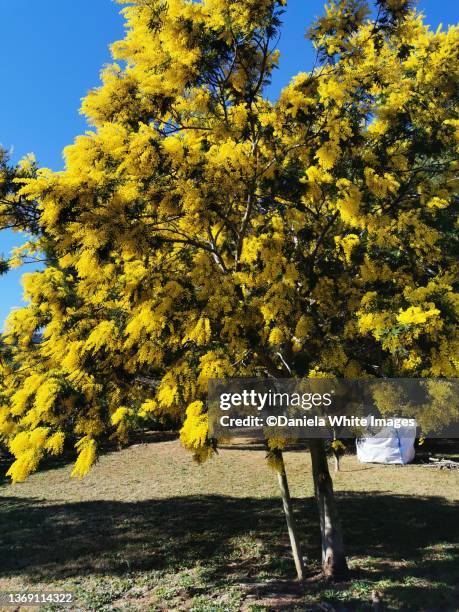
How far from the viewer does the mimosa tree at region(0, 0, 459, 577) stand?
6.32m

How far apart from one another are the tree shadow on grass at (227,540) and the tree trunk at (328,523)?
0.39m

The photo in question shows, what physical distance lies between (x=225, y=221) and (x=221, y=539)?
769 centimetres

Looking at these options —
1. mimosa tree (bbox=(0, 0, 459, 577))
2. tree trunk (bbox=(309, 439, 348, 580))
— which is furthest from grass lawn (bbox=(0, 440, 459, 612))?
mimosa tree (bbox=(0, 0, 459, 577))

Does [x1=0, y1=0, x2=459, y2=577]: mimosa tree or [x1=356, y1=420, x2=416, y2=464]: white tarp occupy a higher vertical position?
[x1=0, y1=0, x2=459, y2=577]: mimosa tree

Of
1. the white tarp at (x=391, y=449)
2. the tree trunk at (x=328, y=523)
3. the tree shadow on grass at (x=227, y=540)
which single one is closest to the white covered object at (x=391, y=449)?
the white tarp at (x=391, y=449)

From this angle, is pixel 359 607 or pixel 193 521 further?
pixel 193 521

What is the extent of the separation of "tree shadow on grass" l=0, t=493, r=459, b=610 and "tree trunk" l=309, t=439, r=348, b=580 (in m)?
0.39

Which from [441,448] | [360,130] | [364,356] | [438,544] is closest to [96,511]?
[438,544]

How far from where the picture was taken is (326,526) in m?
8.71

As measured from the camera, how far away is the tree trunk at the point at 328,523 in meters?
8.58

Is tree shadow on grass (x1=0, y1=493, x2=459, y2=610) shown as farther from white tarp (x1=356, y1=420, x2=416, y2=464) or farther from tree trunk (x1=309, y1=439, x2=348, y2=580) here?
white tarp (x1=356, y1=420, x2=416, y2=464)

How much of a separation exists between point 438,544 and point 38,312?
943 centimetres

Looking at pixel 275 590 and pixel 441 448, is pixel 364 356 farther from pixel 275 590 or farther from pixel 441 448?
pixel 441 448

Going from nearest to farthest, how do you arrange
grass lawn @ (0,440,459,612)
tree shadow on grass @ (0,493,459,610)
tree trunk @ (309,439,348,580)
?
grass lawn @ (0,440,459,612) → tree trunk @ (309,439,348,580) → tree shadow on grass @ (0,493,459,610)
